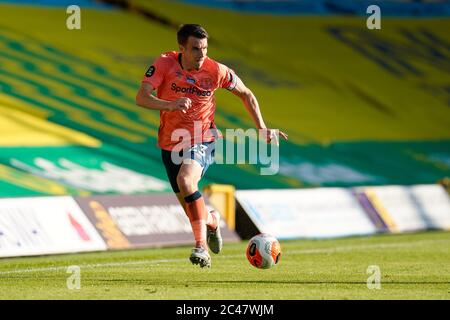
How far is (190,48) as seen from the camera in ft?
37.0

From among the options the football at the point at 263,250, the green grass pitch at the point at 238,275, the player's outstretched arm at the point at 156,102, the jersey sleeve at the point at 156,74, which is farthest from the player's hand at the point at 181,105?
the football at the point at 263,250

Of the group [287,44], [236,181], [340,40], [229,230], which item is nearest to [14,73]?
[236,181]

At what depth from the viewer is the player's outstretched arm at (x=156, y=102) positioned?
10734 millimetres

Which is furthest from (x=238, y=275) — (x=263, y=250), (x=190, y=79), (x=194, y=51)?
(x=194, y=51)

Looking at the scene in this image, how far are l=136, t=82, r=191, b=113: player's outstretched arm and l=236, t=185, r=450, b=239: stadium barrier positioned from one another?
692 cm

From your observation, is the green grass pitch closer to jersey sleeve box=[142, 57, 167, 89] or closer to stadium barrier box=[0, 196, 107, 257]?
Result: stadium barrier box=[0, 196, 107, 257]

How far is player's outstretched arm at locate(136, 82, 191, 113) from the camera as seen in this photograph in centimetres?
1073

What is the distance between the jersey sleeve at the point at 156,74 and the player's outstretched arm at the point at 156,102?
7 cm

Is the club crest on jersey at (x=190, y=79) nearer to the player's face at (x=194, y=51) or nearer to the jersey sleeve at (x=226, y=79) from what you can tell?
the player's face at (x=194, y=51)

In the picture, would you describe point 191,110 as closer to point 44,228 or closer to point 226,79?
point 226,79

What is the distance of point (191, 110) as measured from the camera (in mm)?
11664

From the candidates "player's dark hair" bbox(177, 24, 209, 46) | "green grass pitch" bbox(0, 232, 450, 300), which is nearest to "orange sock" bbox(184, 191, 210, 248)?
"green grass pitch" bbox(0, 232, 450, 300)
